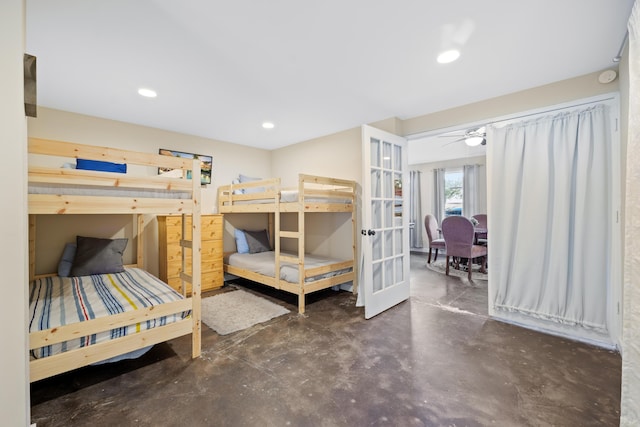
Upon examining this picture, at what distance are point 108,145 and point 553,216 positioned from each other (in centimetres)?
487

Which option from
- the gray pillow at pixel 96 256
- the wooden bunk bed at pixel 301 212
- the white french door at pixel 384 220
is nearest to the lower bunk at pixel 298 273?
the wooden bunk bed at pixel 301 212

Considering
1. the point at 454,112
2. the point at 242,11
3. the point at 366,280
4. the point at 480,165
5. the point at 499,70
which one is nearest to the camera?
the point at 242,11

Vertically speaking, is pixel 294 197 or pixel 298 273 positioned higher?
pixel 294 197

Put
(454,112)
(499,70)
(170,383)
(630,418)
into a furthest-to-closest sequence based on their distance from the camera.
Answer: (454,112), (499,70), (170,383), (630,418)

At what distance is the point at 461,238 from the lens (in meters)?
4.29

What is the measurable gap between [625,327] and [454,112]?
245 centimetres

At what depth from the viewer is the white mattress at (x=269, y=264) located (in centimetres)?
312

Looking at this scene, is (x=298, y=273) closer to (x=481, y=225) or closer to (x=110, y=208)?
(x=110, y=208)

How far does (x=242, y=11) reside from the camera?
5.06 ft

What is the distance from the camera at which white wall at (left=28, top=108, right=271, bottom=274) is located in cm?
295

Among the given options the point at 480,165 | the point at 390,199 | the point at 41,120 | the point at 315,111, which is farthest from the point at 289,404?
the point at 480,165

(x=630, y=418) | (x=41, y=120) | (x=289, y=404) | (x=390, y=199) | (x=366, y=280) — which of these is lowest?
(x=289, y=404)

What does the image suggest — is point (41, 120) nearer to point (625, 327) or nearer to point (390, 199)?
point (390, 199)

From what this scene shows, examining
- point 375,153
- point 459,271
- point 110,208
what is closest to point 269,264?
point 375,153
